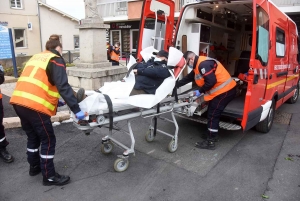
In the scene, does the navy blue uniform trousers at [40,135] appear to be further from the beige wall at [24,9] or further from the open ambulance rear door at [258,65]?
the beige wall at [24,9]

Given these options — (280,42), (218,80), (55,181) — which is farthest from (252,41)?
(55,181)

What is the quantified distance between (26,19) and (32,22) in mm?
470

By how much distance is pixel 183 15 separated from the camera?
4605 mm

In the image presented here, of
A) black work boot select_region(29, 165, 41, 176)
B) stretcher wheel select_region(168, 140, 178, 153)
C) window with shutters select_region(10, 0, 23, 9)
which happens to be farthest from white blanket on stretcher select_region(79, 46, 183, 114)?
window with shutters select_region(10, 0, 23, 9)

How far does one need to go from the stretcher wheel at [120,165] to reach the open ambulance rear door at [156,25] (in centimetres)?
188

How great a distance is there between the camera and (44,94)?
265 centimetres

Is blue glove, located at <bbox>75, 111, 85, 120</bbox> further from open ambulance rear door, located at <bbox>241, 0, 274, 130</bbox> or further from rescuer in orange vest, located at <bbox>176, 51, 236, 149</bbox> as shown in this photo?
open ambulance rear door, located at <bbox>241, 0, 274, 130</bbox>

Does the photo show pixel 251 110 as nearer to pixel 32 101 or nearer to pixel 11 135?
pixel 32 101

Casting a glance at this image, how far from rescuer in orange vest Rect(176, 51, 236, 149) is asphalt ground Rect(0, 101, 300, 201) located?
1.36 feet

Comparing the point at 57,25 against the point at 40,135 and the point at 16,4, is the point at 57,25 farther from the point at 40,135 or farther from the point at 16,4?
the point at 40,135

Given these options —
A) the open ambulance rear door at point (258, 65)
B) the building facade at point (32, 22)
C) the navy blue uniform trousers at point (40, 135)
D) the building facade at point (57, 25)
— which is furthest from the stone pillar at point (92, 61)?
the building facade at point (57, 25)

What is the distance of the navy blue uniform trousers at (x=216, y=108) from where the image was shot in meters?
3.82

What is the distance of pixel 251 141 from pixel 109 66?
4.42 m

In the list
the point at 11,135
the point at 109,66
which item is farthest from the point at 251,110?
the point at 109,66
